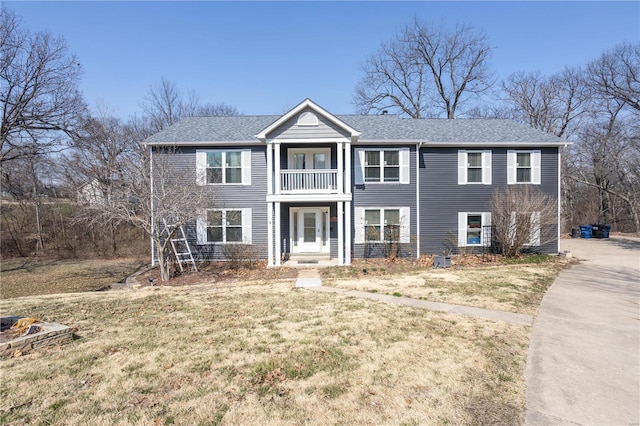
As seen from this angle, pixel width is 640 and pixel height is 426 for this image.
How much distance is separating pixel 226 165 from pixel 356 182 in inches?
249

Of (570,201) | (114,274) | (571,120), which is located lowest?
(114,274)

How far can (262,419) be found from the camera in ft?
11.1

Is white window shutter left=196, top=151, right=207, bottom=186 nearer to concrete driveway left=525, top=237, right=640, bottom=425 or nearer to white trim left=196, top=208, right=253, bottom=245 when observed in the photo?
white trim left=196, top=208, right=253, bottom=245

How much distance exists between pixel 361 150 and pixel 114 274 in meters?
12.8

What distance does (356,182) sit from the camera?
1563 centimetres

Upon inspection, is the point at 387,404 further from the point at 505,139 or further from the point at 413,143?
the point at 505,139

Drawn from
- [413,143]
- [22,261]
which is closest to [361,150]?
[413,143]

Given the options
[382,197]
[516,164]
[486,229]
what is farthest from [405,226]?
[516,164]

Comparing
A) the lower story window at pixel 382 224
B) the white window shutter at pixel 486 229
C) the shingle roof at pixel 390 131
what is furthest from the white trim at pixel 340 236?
the white window shutter at pixel 486 229

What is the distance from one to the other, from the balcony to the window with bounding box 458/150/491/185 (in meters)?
6.40

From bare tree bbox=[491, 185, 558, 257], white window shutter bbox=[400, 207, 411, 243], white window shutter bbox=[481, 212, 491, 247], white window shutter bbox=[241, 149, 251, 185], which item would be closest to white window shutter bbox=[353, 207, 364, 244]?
white window shutter bbox=[400, 207, 411, 243]

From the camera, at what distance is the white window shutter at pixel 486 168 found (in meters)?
16.1

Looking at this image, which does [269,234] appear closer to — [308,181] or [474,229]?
[308,181]

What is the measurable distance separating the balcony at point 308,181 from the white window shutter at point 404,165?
10.7 feet
